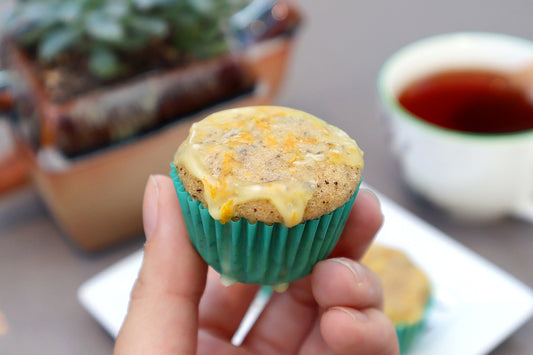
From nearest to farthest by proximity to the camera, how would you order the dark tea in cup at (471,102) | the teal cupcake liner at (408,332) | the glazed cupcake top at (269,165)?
1. the glazed cupcake top at (269,165)
2. the teal cupcake liner at (408,332)
3. the dark tea in cup at (471,102)

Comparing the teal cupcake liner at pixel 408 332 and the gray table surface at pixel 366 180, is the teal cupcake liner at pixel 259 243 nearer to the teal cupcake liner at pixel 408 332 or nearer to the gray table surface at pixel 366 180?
the teal cupcake liner at pixel 408 332

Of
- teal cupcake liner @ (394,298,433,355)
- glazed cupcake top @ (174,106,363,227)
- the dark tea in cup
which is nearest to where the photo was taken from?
glazed cupcake top @ (174,106,363,227)

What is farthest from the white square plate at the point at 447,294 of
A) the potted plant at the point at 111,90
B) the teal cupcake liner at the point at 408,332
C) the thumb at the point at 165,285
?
the thumb at the point at 165,285

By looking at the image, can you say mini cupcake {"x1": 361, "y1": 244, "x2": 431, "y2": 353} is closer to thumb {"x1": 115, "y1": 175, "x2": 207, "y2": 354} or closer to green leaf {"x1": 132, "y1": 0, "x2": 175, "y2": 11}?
thumb {"x1": 115, "y1": 175, "x2": 207, "y2": 354}

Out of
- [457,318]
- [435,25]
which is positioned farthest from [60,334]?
[435,25]

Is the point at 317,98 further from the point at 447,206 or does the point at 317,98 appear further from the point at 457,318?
the point at 457,318

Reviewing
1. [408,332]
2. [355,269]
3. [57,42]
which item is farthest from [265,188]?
[57,42]

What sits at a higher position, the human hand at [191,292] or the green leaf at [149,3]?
the green leaf at [149,3]

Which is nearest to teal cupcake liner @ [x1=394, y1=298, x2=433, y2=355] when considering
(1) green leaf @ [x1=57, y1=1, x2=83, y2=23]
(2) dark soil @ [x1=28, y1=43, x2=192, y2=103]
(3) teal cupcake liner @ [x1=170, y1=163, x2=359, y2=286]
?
(3) teal cupcake liner @ [x1=170, y1=163, x2=359, y2=286]
